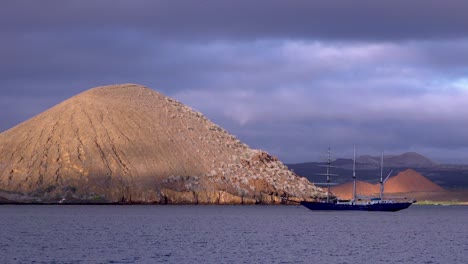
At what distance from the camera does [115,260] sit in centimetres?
9562

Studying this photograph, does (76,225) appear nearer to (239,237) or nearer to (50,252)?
(239,237)

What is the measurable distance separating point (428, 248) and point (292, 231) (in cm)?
3540

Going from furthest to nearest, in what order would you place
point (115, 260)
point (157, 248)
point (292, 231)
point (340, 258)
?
point (292, 231) < point (157, 248) < point (340, 258) < point (115, 260)

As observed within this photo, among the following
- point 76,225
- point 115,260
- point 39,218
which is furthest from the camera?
point 39,218

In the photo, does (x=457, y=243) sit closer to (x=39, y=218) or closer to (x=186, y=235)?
(x=186, y=235)

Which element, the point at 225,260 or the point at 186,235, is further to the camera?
the point at 186,235

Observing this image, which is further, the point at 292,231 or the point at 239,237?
the point at 292,231

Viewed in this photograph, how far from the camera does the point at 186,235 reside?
141m

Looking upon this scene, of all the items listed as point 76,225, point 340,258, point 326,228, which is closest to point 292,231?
point 326,228

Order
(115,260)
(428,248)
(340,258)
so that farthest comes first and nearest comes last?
1. (428,248)
2. (340,258)
3. (115,260)

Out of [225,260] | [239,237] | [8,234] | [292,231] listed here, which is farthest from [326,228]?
[225,260]

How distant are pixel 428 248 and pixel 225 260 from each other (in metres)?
37.2

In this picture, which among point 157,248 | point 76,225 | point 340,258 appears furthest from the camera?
point 76,225

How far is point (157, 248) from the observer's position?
370 feet
